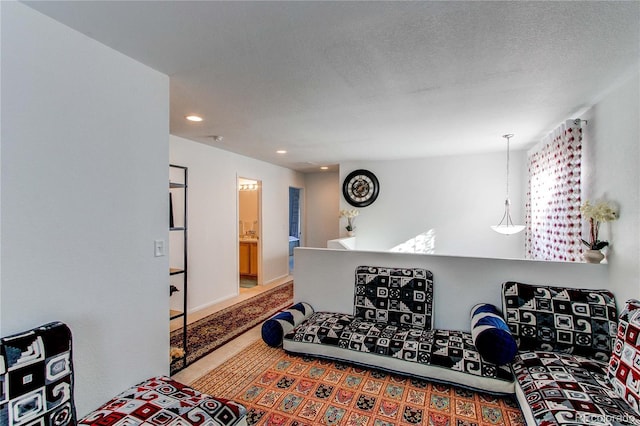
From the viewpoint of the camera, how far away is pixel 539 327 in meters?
2.35

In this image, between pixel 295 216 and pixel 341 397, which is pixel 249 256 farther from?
pixel 341 397

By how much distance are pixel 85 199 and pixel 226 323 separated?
8.17 ft

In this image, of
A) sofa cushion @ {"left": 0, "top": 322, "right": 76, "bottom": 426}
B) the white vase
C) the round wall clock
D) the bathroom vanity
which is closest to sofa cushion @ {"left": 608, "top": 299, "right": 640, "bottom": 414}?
the white vase

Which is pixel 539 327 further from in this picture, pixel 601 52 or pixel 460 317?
pixel 601 52

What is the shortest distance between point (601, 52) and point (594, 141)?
116 cm

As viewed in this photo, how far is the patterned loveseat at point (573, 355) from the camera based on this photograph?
1546mm

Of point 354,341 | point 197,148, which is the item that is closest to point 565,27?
point 354,341

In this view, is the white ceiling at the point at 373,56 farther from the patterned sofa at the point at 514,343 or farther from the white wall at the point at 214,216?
the patterned sofa at the point at 514,343

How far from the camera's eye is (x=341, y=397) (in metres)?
2.20

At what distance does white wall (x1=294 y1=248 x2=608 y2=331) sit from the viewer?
2.59 metres

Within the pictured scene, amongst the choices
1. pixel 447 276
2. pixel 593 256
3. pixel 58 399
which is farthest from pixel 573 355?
pixel 58 399

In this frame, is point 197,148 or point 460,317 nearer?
point 460,317

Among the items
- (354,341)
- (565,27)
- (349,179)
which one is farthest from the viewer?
(349,179)

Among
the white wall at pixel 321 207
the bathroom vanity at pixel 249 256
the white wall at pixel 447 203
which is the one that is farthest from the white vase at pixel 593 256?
the bathroom vanity at pixel 249 256
